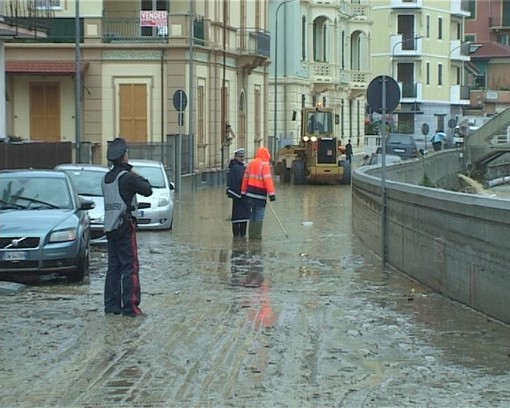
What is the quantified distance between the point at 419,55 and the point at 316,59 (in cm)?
2396

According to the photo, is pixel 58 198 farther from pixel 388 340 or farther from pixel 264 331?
pixel 388 340

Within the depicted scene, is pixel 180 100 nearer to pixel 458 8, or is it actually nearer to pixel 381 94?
pixel 381 94

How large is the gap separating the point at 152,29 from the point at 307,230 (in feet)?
70.1

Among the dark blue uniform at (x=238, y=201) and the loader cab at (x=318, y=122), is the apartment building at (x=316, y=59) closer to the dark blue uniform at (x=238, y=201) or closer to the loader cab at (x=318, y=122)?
the loader cab at (x=318, y=122)

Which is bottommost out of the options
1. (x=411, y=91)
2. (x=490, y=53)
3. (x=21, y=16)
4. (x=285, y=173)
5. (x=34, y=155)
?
(x=285, y=173)

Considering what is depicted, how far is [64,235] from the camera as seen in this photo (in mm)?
14945

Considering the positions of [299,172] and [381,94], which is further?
[299,172]

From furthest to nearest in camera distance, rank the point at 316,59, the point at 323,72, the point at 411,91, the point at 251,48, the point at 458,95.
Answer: the point at 458,95 < the point at 411,91 < the point at 316,59 < the point at 323,72 < the point at 251,48

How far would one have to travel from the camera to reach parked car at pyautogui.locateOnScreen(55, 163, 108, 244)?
20.9 m

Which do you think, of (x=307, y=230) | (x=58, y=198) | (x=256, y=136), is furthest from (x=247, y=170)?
(x=256, y=136)

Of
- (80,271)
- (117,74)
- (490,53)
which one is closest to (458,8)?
(490,53)

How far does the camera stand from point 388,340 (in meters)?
10.9

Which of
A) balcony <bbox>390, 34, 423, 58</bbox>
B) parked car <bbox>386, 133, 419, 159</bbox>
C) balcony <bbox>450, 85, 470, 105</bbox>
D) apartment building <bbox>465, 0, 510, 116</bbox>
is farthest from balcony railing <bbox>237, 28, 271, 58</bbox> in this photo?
apartment building <bbox>465, 0, 510, 116</bbox>

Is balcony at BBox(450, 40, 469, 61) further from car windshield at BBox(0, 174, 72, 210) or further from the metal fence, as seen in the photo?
car windshield at BBox(0, 174, 72, 210)
